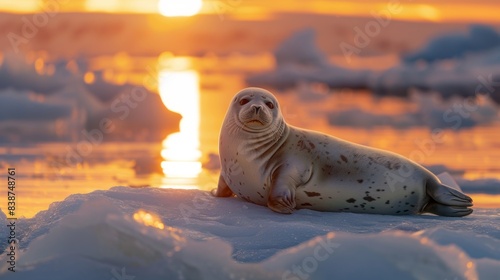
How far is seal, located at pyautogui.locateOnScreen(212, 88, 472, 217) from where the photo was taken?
5.63m

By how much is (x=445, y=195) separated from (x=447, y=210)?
105 mm

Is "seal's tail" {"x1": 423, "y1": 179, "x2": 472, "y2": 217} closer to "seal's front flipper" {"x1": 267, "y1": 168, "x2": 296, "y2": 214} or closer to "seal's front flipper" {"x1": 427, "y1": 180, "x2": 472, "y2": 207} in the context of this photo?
"seal's front flipper" {"x1": 427, "y1": 180, "x2": 472, "y2": 207}

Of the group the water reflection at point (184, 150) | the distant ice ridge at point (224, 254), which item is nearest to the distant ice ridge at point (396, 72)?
the water reflection at point (184, 150)

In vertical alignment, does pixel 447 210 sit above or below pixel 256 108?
below

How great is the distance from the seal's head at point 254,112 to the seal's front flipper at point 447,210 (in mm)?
1201

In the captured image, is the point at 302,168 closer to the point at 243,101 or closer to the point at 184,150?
the point at 243,101

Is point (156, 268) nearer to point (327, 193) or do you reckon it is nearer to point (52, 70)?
point (327, 193)

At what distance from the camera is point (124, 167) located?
361 inches

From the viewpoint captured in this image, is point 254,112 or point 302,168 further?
point 302,168

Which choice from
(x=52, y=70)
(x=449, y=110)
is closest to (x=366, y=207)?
(x=449, y=110)

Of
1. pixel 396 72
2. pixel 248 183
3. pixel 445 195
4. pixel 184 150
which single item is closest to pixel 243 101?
pixel 248 183

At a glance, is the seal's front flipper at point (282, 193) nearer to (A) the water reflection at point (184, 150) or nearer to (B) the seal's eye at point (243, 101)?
(B) the seal's eye at point (243, 101)

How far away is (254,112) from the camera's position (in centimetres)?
548

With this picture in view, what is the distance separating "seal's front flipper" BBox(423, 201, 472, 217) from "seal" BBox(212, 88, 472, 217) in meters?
0.17
